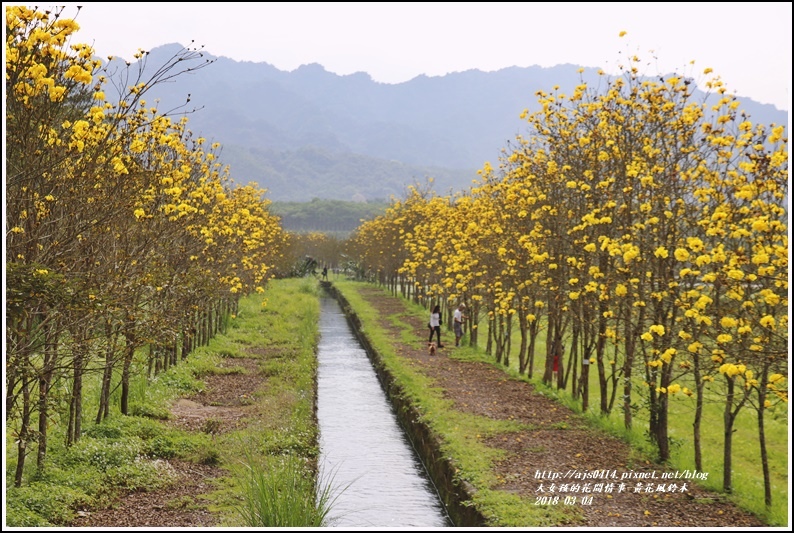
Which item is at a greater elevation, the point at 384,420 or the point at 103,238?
the point at 103,238

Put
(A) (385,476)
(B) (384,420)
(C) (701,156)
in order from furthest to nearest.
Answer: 1. (B) (384,420)
2. (A) (385,476)
3. (C) (701,156)

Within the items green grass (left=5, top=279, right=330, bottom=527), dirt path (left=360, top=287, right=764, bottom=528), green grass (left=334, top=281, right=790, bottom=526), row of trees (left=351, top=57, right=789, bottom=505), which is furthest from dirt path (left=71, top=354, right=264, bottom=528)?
row of trees (left=351, top=57, right=789, bottom=505)

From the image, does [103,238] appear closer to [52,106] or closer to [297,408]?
[52,106]

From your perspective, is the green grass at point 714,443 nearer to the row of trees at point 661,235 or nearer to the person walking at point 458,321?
the row of trees at point 661,235

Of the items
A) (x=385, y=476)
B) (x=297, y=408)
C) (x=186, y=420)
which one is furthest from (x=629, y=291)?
(x=186, y=420)

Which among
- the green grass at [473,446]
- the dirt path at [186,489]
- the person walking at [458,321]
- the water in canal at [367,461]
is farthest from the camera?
the person walking at [458,321]

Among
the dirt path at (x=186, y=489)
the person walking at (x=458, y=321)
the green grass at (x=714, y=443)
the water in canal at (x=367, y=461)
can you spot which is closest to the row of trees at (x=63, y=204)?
the dirt path at (x=186, y=489)

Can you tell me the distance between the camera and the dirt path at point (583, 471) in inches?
422

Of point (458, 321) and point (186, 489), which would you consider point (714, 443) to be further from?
point (186, 489)

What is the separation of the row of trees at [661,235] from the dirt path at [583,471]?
31.7 inches

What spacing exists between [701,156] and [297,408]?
999 centimetres

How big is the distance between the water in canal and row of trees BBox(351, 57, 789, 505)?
4.09 meters

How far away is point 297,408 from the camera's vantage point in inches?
691

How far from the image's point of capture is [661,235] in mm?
13328
